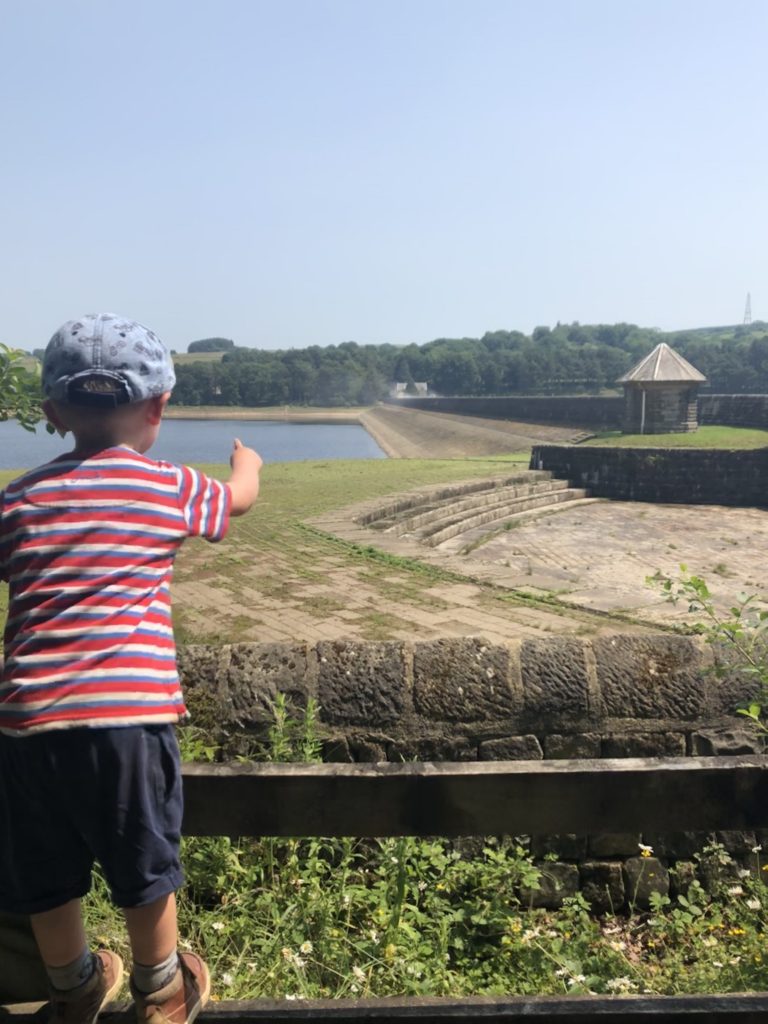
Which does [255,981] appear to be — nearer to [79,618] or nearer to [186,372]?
[79,618]

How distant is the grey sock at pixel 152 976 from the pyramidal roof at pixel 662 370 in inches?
1034

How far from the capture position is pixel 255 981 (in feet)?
6.80

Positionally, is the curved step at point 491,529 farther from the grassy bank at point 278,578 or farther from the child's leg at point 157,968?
the child's leg at point 157,968

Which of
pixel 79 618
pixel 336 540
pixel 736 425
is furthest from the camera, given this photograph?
pixel 736 425

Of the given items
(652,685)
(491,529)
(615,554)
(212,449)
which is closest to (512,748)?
(652,685)

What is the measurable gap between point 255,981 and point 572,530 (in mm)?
12650

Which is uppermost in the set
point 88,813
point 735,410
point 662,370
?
point 662,370

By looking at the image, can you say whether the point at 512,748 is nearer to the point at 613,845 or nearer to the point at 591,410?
the point at 613,845

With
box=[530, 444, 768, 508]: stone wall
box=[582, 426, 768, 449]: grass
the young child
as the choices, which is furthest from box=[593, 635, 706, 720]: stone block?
box=[582, 426, 768, 449]: grass

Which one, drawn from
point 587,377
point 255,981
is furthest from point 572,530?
point 587,377

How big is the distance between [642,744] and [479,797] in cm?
144

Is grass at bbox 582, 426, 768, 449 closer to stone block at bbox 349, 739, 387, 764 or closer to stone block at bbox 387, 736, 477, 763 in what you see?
stone block at bbox 387, 736, 477, 763

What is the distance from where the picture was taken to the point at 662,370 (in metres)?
26.2

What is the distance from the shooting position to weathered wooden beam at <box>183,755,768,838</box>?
6.63 feet
